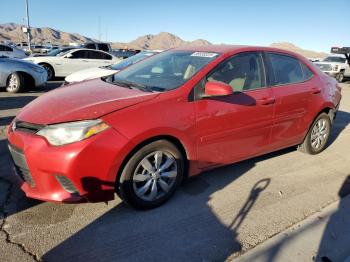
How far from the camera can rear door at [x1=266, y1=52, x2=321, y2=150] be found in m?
4.50

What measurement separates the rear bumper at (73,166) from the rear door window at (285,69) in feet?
8.00

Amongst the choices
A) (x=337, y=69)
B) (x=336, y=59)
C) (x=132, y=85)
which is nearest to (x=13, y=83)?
(x=132, y=85)

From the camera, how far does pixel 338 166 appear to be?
516cm

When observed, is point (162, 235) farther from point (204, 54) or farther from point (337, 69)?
point (337, 69)

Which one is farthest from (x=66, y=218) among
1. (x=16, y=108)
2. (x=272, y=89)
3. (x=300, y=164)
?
(x=16, y=108)

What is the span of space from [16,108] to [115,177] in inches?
214

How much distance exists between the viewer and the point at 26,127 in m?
3.22

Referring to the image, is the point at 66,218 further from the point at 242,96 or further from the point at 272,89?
the point at 272,89

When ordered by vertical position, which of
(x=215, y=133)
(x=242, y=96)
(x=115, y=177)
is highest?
(x=242, y=96)

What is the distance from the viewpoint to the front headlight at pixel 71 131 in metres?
2.99

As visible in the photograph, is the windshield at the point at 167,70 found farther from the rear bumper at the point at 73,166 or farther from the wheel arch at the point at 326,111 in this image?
the wheel arch at the point at 326,111

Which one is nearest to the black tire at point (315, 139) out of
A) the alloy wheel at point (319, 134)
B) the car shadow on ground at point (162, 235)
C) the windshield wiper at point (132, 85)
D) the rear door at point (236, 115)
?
the alloy wheel at point (319, 134)

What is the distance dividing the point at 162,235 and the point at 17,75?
8085mm

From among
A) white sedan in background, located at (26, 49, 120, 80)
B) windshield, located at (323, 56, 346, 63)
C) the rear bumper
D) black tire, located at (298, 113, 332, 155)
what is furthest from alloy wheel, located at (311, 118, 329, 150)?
windshield, located at (323, 56, 346, 63)
